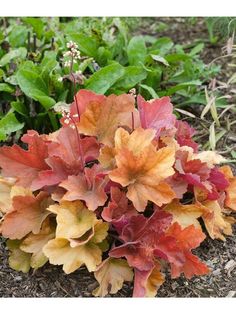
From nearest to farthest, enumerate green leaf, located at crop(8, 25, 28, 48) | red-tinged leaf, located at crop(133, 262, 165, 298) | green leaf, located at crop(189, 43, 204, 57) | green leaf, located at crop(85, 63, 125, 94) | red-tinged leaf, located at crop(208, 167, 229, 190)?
1. red-tinged leaf, located at crop(133, 262, 165, 298)
2. red-tinged leaf, located at crop(208, 167, 229, 190)
3. green leaf, located at crop(85, 63, 125, 94)
4. green leaf, located at crop(8, 25, 28, 48)
5. green leaf, located at crop(189, 43, 204, 57)

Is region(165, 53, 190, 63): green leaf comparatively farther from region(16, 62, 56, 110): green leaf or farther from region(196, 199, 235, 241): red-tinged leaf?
region(196, 199, 235, 241): red-tinged leaf

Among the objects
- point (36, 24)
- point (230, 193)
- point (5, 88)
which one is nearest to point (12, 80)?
point (5, 88)

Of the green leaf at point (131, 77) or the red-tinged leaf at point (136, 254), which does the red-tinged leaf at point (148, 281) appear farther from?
the green leaf at point (131, 77)

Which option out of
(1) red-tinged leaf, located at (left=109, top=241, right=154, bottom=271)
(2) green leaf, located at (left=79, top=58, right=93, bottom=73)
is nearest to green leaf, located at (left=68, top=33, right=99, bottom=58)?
(2) green leaf, located at (left=79, top=58, right=93, bottom=73)

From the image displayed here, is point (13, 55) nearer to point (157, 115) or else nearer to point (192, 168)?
point (157, 115)

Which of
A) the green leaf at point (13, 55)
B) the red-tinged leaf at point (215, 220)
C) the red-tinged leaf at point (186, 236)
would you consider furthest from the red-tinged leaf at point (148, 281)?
the green leaf at point (13, 55)

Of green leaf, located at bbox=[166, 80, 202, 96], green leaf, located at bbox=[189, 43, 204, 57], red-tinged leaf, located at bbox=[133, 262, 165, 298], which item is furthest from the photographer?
green leaf, located at bbox=[189, 43, 204, 57]

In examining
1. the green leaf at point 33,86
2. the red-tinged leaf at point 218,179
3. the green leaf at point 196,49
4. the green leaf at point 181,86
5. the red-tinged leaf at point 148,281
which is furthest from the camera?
the green leaf at point 196,49
